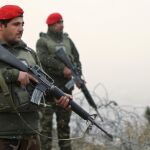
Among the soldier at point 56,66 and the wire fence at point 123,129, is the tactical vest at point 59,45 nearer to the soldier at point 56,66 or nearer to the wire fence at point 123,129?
the soldier at point 56,66

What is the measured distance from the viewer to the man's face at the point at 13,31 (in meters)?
5.29

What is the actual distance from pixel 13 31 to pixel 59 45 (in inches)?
136

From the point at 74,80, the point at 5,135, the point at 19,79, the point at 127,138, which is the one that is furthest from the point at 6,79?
the point at 74,80

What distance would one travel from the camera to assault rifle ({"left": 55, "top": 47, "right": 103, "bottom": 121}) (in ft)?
28.3

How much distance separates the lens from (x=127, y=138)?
8.12 metres

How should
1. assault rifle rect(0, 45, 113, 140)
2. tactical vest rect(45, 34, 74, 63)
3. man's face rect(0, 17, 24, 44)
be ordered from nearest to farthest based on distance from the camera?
assault rifle rect(0, 45, 113, 140), man's face rect(0, 17, 24, 44), tactical vest rect(45, 34, 74, 63)

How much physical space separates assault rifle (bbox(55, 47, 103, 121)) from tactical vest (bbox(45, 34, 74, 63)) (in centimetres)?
10

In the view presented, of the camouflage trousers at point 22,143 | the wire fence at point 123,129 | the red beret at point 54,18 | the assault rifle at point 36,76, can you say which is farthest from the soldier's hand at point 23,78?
the red beret at point 54,18

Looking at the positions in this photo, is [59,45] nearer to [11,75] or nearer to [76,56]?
[76,56]

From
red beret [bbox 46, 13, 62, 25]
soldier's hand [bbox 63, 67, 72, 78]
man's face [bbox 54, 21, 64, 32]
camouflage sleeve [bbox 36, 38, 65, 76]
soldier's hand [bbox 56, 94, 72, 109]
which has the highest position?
red beret [bbox 46, 13, 62, 25]

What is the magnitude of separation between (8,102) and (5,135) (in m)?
0.28

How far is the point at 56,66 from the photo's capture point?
860 centimetres

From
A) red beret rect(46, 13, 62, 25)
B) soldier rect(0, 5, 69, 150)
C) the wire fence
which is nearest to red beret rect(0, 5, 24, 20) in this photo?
soldier rect(0, 5, 69, 150)

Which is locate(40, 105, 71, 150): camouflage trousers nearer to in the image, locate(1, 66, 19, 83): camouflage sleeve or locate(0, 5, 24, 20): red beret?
locate(0, 5, 24, 20): red beret
